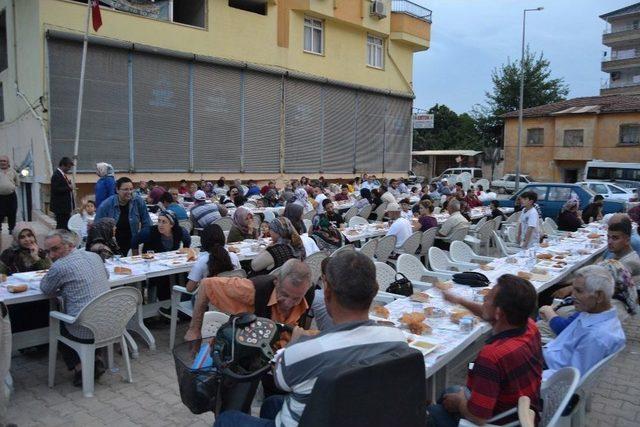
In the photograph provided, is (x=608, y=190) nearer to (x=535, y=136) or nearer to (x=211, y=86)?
(x=211, y=86)

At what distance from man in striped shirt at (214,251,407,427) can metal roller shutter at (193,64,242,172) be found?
55.9ft

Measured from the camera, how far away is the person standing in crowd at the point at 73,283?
470 centimetres

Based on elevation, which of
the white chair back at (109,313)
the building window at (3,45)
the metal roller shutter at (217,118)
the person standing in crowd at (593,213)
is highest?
the building window at (3,45)

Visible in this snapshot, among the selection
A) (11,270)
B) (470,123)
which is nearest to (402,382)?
(11,270)

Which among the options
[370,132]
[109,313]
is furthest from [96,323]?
[370,132]

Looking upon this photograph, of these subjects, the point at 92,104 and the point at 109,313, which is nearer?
the point at 109,313

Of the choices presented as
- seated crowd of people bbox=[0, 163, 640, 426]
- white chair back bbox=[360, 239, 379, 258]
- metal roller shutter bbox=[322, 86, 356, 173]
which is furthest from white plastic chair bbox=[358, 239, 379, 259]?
metal roller shutter bbox=[322, 86, 356, 173]

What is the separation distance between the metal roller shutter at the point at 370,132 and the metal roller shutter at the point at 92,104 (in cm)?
1188

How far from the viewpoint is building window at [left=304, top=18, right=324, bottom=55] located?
2256 cm

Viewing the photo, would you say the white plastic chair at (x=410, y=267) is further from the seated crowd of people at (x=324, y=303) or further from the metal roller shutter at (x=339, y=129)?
the metal roller shutter at (x=339, y=129)

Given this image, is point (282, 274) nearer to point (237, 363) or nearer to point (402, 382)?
point (237, 363)

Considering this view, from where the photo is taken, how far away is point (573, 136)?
33.7 metres

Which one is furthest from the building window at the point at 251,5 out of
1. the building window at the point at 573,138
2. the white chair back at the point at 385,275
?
the building window at the point at 573,138

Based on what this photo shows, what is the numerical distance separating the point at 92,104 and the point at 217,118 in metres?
4.66
